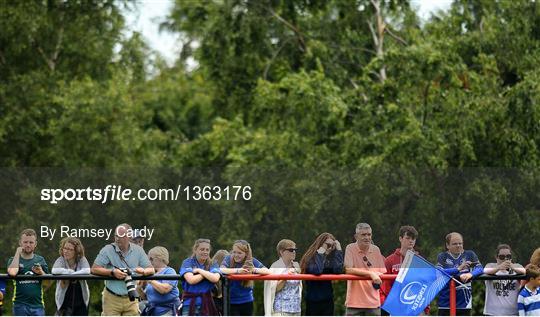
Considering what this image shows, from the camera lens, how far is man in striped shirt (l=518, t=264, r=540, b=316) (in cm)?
1498

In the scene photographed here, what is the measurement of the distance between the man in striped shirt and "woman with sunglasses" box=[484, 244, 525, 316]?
121mm

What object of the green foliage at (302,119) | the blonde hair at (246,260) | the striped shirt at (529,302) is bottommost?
the striped shirt at (529,302)

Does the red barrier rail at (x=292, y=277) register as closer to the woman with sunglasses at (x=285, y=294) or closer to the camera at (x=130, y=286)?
the woman with sunglasses at (x=285, y=294)

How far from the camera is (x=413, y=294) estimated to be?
14797 mm

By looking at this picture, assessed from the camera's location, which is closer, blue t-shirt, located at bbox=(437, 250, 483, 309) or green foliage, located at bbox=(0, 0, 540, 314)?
blue t-shirt, located at bbox=(437, 250, 483, 309)

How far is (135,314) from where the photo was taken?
49.0ft

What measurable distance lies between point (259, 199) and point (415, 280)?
11.3 m

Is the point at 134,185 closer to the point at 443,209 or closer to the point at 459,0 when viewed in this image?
the point at 443,209

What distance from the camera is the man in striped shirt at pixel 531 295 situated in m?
15.0

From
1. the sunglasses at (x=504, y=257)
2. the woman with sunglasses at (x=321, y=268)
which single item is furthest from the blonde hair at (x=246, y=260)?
the sunglasses at (x=504, y=257)

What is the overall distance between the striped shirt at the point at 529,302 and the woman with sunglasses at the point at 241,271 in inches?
104

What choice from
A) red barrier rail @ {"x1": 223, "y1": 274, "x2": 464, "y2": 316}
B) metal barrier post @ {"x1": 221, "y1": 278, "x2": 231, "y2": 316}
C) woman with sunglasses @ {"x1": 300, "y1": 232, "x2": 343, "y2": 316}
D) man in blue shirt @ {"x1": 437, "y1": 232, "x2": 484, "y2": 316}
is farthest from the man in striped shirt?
metal barrier post @ {"x1": 221, "y1": 278, "x2": 231, "y2": 316}

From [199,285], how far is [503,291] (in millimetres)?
3219

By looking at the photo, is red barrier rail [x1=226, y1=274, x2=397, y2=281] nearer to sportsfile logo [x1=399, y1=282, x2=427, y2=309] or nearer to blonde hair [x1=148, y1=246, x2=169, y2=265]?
sportsfile logo [x1=399, y1=282, x2=427, y2=309]
